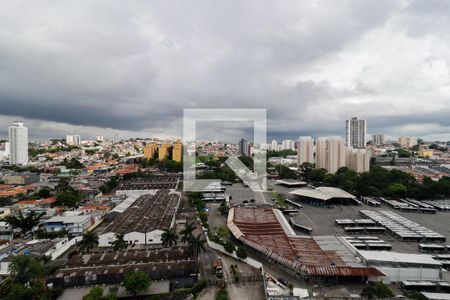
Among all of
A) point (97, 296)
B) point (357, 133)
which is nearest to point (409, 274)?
Answer: point (97, 296)

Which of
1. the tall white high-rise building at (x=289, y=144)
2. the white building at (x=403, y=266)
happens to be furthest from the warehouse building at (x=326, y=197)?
the tall white high-rise building at (x=289, y=144)

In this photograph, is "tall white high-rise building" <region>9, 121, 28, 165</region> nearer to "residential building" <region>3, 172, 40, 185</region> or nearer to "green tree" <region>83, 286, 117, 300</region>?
"residential building" <region>3, 172, 40, 185</region>

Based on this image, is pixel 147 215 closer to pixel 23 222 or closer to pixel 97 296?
pixel 23 222

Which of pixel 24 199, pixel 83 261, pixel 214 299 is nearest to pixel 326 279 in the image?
pixel 214 299

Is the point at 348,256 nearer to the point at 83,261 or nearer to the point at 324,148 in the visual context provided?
the point at 83,261

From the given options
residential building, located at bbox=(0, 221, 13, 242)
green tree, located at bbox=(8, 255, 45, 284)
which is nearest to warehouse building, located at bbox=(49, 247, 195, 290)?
green tree, located at bbox=(8, 255, 45, 284)

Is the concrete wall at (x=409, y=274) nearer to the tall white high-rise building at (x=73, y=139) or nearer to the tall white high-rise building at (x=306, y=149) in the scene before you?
the tall white high-rise building at (x=306, y=149)
